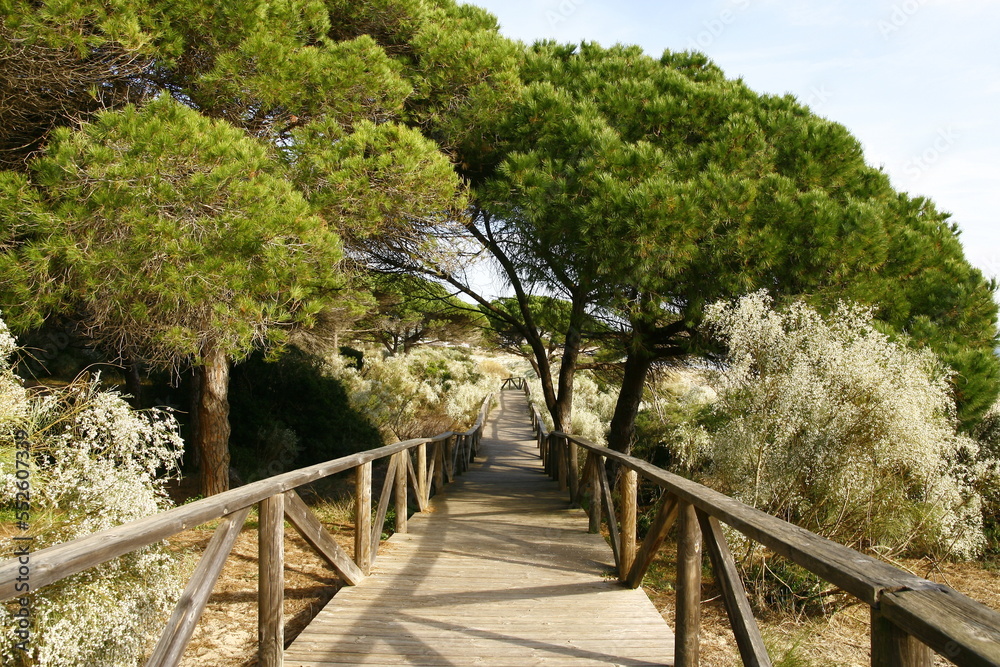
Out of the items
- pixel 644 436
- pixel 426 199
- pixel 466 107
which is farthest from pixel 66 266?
pixel 644 436

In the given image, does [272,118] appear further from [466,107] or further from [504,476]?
[504,476]

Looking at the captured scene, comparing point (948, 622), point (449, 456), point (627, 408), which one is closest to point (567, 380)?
point (627, 408)

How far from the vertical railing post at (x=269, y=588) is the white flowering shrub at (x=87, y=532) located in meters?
0.58

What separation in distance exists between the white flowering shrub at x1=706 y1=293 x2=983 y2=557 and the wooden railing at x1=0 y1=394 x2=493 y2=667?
323cm

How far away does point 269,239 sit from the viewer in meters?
4.94

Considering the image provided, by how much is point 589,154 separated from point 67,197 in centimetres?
484

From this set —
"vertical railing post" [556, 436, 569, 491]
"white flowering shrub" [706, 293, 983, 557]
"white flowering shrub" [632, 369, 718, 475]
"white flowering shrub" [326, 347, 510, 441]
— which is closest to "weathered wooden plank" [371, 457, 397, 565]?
"white flowering shrub" [706, 293, 983, 557]

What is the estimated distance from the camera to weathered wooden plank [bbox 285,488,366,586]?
3.10 metres

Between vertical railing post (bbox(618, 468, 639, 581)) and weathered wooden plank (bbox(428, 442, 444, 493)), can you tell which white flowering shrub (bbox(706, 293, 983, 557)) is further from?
weathered wooden plank (bbox(428, 442, 444, 493))

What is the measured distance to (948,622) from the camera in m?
1.24

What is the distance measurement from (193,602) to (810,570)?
6.70 feet

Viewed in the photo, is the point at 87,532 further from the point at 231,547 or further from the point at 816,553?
the point at 816,553

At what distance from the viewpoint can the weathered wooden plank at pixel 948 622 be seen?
113 cm

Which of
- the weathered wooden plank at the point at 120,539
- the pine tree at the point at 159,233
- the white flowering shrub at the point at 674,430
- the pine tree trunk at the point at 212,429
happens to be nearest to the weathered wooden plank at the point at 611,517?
the white flowering shrub at the point at 674,430
